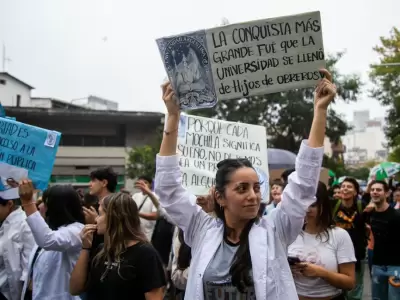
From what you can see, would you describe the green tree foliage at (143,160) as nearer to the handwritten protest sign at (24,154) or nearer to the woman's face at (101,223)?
the handwritten protest sign at (24,154)

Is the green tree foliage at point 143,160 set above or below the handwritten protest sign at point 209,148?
above

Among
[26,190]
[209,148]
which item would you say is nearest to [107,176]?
[209,148]

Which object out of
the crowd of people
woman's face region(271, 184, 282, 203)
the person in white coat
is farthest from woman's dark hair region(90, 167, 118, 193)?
woman's face region(271, 184, 282, 203)

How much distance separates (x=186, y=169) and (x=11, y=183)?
5.39 ft

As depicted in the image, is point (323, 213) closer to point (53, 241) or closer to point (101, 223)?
point (101, 223)

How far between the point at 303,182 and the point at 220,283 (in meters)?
0.62

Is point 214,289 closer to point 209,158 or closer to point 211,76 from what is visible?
point 211,76

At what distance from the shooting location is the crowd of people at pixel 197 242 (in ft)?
8.29

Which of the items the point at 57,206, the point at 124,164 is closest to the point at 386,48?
the point at 124,164

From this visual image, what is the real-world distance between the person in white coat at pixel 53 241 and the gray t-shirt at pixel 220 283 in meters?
1.82

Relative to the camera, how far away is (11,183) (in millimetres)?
4559

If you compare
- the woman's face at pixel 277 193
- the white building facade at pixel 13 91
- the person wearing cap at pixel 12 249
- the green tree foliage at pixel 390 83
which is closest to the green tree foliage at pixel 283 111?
the green tree foliage at pixel 390 83

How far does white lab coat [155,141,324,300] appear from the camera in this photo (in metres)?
2.45

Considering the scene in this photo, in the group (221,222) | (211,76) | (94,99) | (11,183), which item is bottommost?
(221,222)
